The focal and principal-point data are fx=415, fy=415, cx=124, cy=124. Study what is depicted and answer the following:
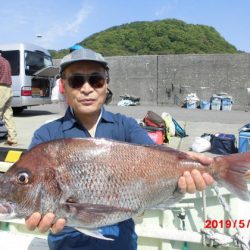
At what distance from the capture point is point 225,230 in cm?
437

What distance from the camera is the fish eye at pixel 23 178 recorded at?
7.07 ft

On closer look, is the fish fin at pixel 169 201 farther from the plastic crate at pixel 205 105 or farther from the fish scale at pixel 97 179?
the plastic crate at pixel 205 105

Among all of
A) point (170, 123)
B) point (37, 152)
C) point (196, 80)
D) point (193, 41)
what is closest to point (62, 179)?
point (37, 152)

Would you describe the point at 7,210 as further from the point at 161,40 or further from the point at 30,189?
the point at 161,40

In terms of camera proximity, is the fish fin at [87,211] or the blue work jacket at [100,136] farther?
the blue work jacket at [100,136]

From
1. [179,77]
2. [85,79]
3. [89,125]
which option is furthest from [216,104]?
[85,79]

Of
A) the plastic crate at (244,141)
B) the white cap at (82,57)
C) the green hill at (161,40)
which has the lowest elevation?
the plastic crate at (244,141)

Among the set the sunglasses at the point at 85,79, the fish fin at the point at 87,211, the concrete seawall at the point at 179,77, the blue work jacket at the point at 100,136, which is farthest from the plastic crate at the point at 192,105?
the fish fin at the point at 87,211

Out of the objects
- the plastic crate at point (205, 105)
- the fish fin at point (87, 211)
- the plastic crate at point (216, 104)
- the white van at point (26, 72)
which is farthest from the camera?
the plastic crate at point (205, 105)

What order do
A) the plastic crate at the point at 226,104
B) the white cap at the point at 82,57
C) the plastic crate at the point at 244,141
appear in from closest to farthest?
the white cap at the point at 82,57
the plastic crate at the point at 244,141
the plastic crate at the point at 226,104

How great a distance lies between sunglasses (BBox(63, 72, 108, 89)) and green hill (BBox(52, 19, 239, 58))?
4674cm

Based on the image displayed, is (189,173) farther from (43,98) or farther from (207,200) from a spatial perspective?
(43,98)

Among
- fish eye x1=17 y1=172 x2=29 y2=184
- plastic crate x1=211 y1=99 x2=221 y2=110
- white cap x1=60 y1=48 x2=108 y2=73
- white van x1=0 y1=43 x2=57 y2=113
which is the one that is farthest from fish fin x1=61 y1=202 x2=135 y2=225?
plastic crate x1=211 y1=99 x2=221 y2=110

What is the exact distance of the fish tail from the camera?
90.2 inches
